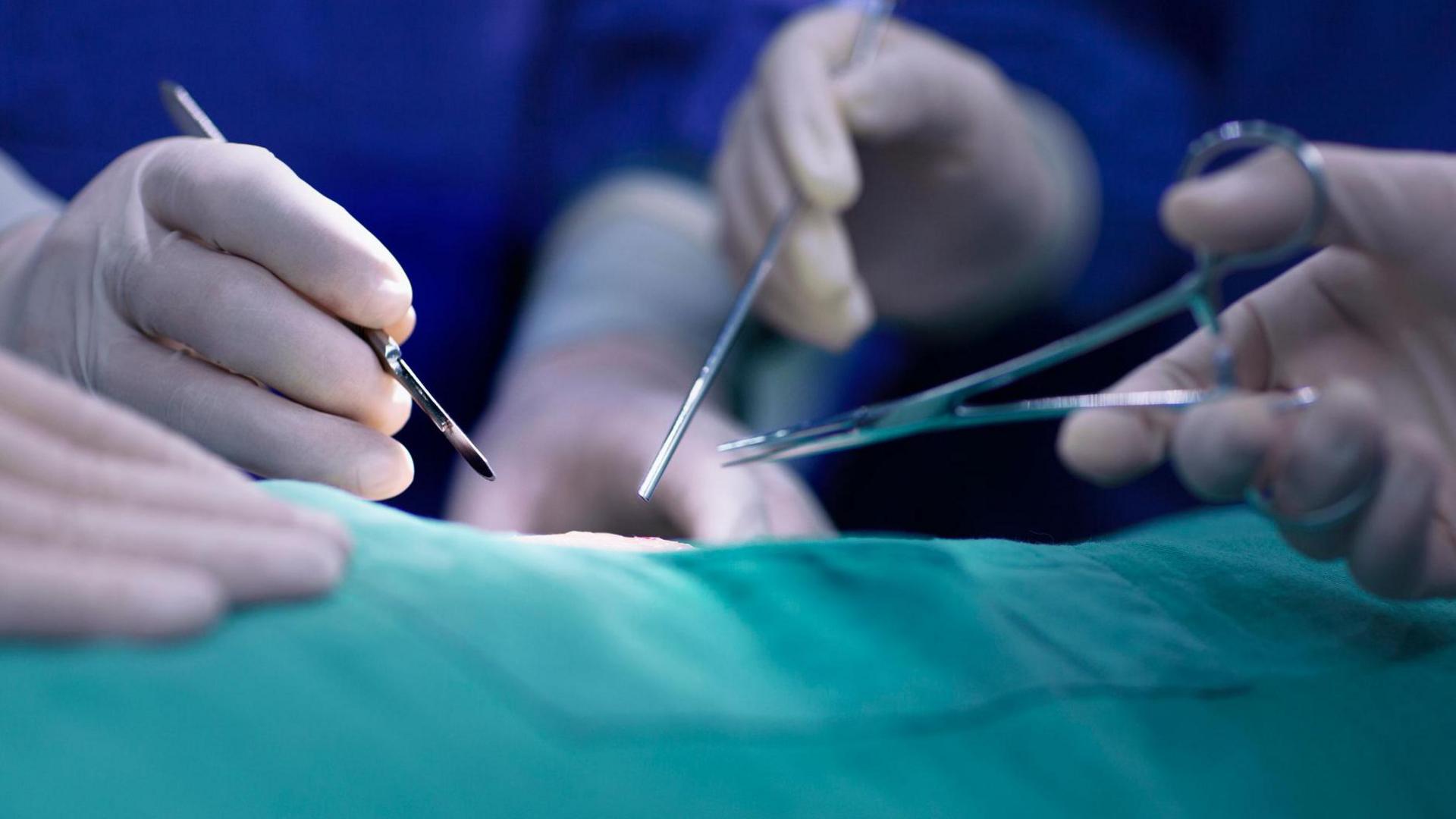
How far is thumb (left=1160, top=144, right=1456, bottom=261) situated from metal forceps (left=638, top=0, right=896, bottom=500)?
0.46 metres

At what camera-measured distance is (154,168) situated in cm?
101

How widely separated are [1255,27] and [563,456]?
1.40 meters

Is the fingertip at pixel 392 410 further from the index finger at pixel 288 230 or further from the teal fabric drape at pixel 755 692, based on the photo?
the teal fabric drape at pixel 755 692

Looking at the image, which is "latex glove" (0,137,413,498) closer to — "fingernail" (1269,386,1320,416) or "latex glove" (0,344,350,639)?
"latex glove" (0,344,350,639)

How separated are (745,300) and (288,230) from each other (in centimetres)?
48

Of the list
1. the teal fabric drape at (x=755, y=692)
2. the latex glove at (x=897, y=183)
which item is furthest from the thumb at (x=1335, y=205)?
the latex glove at (x=897, y=183)

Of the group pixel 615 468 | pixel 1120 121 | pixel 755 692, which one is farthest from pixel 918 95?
pixel 755 692

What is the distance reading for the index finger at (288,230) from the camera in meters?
0.92

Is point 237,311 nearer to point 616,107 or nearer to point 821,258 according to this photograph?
point 821,258

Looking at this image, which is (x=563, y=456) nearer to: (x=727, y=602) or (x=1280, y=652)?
(x=727, y=602)

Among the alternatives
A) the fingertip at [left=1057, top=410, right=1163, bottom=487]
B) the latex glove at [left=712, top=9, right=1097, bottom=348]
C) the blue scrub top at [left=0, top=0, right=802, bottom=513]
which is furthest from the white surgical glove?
the fingertip at [left=1057, top=410, right=1163, bottom=487]

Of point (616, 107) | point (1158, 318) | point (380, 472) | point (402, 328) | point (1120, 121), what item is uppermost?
point (1120, 121)

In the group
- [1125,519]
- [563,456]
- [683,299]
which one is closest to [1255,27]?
[1125,519]

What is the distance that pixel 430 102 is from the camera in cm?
193
